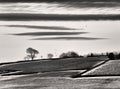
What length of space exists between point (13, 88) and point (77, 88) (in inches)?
166

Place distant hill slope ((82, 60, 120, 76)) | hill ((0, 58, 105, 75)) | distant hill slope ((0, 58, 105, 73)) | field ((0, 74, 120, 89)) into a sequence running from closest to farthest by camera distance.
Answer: field ((0, 74, 120, 89)), distant hill slope ((82, 60, 120, 76)), hill ((0, 58, 105, 75)), distant hill slope ((0, 58, 105, 73))

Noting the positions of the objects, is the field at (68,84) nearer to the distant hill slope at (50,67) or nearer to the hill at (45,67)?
the hill at (45,67)

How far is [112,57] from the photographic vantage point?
97.7 metres

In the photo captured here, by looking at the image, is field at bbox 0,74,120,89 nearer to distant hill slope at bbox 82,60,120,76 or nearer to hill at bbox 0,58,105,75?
distant hill slope at bbox 82,60,120,76

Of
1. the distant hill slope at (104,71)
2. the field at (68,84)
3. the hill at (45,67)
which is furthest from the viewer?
the hill at (45,67)

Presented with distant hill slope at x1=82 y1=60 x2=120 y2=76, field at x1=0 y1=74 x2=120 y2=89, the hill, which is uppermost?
the hill

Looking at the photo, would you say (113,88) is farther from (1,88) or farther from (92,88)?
(1,88)

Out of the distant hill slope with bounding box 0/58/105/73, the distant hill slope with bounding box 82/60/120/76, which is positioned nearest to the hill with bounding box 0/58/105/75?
the distant hill slope with bounding box 0/58/105/73

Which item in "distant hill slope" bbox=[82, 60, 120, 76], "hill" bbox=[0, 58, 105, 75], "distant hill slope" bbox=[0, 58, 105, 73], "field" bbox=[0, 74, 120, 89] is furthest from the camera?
"distant hill slope" bbox=[0, 58, 105, 73]

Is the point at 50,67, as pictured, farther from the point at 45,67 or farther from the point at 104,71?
the point at 104,71

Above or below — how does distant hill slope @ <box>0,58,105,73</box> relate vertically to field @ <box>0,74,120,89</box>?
above

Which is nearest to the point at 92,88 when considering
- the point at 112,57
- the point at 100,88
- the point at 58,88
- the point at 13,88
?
the point at 100,88

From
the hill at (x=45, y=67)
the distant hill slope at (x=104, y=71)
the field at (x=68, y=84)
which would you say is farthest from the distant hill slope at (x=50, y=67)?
the field at (x=68, y=84)

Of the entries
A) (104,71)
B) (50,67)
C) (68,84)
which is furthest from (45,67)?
(68,84)
